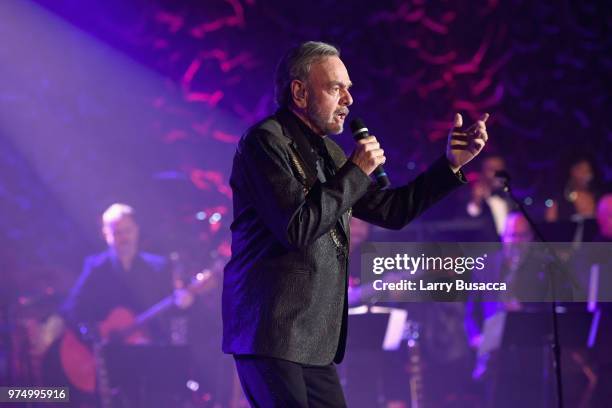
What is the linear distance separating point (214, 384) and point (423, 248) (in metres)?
2.64

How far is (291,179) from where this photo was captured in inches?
82.6

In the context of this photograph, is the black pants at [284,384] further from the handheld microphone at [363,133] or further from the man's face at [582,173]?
the man's face at [582,173]

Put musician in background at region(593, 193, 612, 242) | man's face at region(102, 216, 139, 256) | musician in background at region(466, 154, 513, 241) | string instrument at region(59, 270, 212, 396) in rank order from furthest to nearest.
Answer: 1. musician in background at region(466, 154, 513, 241)
2. man's face at region(102, 216, 139, 256)
3. string instrument at region(59, 270, 212, 396)
4. musician in background at region(593, 193, 612, 242)

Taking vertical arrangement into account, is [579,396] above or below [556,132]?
below

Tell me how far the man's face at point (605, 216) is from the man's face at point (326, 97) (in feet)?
12.4

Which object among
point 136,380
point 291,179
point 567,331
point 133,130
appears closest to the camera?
point 291,179

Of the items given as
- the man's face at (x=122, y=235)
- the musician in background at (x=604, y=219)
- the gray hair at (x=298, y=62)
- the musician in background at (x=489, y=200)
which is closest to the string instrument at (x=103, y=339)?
the man's face at (x=122, y=235)

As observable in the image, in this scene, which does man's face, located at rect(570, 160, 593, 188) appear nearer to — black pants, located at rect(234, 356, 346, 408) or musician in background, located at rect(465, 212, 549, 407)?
musician in background, located at rect(465, 212, 549, 407)

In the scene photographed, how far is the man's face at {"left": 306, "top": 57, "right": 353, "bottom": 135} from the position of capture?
2395 millimetres

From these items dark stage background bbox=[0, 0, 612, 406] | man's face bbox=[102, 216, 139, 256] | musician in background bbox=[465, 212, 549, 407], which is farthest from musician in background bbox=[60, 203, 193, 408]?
musician in background bbox=[465, 212, 549, 407]

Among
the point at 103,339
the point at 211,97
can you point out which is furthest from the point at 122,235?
the point at 211,97

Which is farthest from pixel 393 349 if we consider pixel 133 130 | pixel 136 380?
pixel 133 130

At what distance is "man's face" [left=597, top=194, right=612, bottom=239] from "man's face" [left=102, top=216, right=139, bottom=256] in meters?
3.56

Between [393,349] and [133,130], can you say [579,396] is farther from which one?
[133,130]
